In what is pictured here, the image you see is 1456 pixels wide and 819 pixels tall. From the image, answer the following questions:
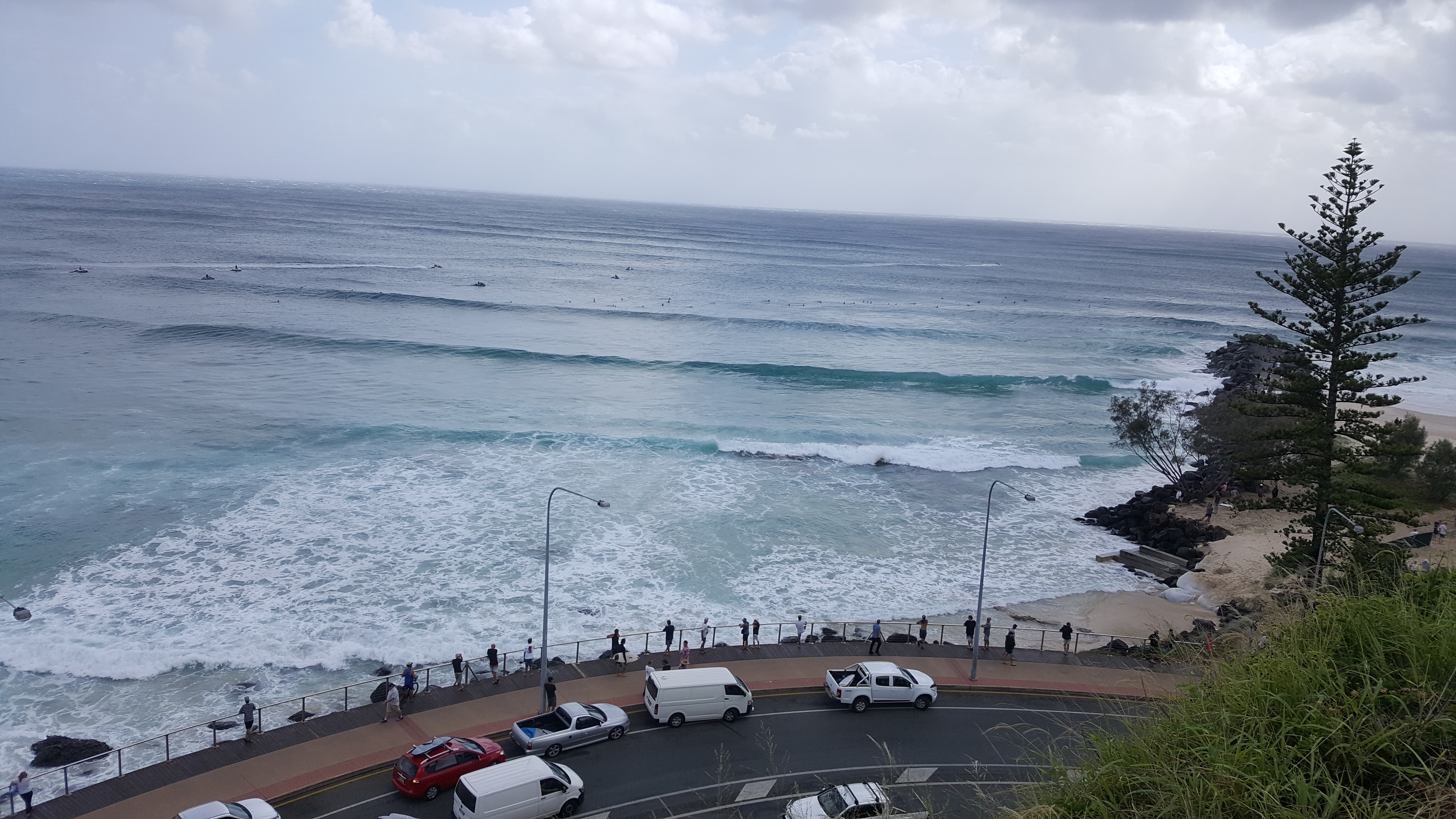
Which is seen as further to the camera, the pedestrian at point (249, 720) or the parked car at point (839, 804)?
the pedestrian at point (249, 720)

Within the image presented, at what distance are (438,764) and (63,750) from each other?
9.67 meters

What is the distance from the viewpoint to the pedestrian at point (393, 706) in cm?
2009

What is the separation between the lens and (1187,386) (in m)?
66.5

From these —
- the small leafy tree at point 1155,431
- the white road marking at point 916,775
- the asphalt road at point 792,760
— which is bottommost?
the asphalt road at point 792,760

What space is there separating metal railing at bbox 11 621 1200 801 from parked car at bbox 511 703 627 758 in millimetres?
1443

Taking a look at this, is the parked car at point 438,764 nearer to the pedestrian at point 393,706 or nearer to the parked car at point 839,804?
the pedestrian at point 393,706

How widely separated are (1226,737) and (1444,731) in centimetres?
113

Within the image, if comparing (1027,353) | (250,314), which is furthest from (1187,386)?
(250,314)

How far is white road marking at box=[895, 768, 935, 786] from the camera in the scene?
17.9 metres

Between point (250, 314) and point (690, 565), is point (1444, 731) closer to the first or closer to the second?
point (690, 565)

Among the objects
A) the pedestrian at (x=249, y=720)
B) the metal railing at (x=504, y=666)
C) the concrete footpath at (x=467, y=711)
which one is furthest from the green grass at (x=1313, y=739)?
the pedestrian at (x=249, y=720)

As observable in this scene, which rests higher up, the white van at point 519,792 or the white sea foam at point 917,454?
the white sea foam at point 917,454

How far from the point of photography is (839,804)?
14.5 meters

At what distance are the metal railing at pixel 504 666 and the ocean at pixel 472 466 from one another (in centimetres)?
113
